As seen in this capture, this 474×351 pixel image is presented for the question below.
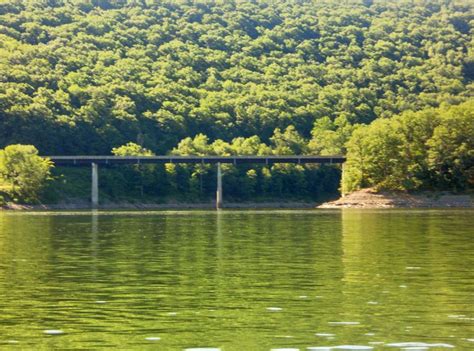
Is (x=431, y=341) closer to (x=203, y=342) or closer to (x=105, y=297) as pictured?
(x=203, y=342)

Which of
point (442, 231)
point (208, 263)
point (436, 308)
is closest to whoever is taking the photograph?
point (436, 308)

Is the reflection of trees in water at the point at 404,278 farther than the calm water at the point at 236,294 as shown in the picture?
Yes

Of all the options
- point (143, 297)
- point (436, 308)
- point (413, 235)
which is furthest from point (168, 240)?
point (436, 308)

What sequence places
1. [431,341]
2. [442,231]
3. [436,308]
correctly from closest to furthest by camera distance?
1. [431,341]
2. [436,308]
3. [442,231]

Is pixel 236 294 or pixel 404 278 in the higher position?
pixel 404 278

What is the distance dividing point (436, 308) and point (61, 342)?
1413 centimetres

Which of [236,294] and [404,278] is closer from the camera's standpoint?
[236,294]

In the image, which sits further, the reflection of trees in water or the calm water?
the reflection of trees in water

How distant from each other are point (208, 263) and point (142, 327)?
2464cm

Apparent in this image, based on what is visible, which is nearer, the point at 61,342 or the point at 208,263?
the point at 61,342

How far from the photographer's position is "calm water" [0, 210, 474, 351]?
36.8m

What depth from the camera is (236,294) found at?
4741 cm

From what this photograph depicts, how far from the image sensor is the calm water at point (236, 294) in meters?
36.8

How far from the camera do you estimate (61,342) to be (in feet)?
118
